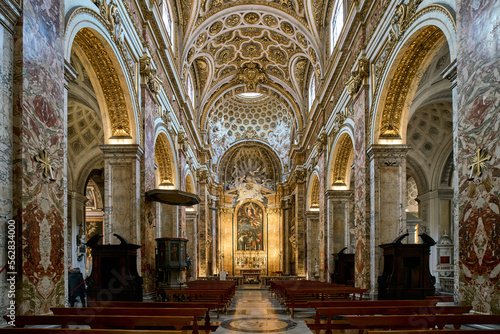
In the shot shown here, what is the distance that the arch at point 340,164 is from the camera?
58.3 ft

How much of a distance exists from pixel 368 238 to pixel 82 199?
45.9 feet

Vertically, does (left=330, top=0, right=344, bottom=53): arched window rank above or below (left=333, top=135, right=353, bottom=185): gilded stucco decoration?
above

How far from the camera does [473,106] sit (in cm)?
674

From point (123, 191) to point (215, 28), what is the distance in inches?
555

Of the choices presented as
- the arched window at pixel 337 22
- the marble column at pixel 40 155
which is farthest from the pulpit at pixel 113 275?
the arched window at pixel 337 22

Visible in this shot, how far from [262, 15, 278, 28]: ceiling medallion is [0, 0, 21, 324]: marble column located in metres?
18.8

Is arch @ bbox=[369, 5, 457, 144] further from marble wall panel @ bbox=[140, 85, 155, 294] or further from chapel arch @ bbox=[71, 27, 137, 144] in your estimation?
chapel arch @ bbox=[71, 27, 137, 144]

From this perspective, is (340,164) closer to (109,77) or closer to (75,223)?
(109,77)

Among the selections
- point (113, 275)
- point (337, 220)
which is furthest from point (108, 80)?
point (337, 220)

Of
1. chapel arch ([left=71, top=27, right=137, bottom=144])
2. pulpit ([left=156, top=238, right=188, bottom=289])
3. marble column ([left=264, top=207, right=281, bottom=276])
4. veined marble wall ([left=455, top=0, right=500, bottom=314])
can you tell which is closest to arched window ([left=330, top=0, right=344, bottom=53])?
chapel arch ([left=71, top=27, right=137, bottom=144])

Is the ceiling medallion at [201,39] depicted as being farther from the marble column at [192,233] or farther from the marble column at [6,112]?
the marble column at [6,112]

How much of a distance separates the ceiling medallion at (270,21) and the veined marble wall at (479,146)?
17.2 metres

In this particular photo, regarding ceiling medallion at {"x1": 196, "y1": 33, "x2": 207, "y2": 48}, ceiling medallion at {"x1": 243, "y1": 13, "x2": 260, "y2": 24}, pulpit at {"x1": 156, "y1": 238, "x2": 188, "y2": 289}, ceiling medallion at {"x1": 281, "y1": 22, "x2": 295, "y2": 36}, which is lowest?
pulpit at {"x1": 156, "y1": 238, "x2": 188, "y2": 289}

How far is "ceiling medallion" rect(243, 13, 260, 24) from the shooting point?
23.5 meters
